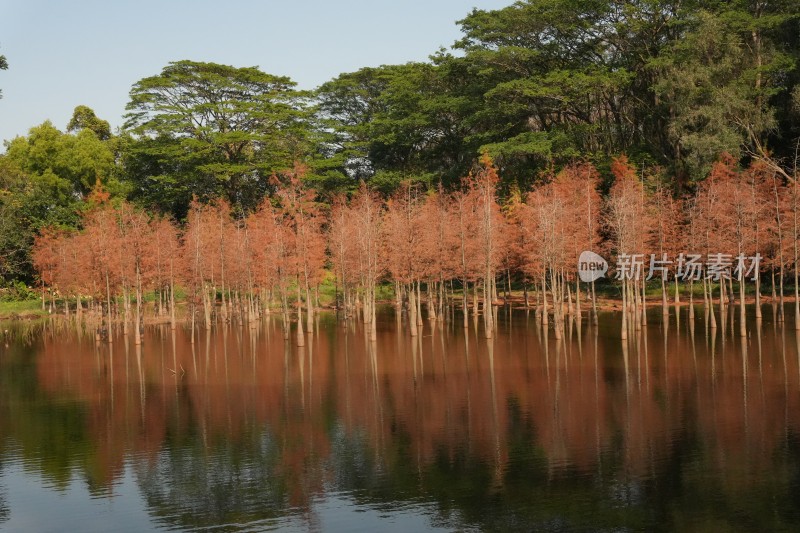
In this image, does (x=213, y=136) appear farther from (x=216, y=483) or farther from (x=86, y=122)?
(x=216, y=483)

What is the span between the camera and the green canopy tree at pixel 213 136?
3206 inches

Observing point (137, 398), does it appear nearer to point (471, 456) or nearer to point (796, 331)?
point (471, 456)

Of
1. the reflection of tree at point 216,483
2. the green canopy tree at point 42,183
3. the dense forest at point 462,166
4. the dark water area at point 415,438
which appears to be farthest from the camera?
the green canopy tree at point 42,183

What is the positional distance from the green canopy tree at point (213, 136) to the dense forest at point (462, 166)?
25 centimetres

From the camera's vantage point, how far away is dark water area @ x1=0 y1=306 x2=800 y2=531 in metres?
19.5

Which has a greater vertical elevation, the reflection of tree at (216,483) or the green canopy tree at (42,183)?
the green canopy tree at (42,183)

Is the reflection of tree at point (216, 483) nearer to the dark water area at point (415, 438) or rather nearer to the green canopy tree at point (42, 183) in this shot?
the dark water area at point (415, 438)

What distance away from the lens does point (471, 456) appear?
77.7 ft

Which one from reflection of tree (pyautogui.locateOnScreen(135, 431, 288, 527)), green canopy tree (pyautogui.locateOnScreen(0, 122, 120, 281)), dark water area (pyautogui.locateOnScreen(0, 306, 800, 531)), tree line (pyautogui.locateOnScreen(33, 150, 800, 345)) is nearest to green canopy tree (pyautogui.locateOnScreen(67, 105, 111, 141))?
green canopy tree (pyautogui.locateOnScreen(0, 122, 120, 281))

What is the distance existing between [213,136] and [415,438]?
203 feet

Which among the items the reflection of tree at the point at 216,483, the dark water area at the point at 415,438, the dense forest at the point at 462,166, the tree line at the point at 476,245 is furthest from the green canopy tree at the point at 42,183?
the reflection of tree at the point at 216,483

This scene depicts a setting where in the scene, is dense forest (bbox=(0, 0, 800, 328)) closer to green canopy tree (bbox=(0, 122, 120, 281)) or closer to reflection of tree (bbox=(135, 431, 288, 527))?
green canopy tree (bbox=(0, 122, 120, 281))

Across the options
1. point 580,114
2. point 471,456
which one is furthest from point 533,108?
point 471,456

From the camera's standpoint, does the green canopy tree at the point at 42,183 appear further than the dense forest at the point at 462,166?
Yes
